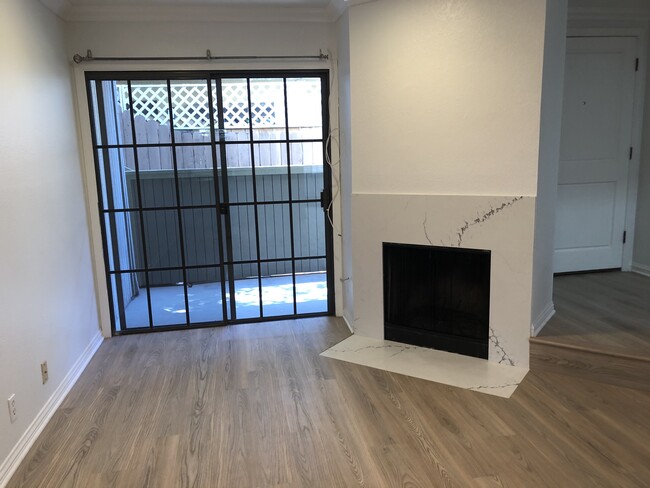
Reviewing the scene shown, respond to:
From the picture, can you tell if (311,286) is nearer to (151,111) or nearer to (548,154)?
(151,111)

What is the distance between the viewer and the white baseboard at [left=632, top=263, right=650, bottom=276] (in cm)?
435

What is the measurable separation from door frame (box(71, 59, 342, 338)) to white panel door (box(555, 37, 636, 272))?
1987 mm

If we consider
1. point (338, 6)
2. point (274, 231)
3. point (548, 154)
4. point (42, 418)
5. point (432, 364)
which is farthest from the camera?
point (274, 231)

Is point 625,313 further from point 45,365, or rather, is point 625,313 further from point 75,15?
point 75,15

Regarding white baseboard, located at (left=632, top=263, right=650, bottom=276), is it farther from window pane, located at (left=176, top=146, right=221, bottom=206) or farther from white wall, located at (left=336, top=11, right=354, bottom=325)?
window pane, located at (left=176, top=146, right=221, bottom=206)

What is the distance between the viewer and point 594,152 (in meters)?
4.31

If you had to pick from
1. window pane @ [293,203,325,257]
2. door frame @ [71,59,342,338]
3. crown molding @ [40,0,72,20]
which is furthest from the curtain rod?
window pane @ [293,203,325,257]

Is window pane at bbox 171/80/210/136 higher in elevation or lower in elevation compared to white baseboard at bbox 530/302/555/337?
higher

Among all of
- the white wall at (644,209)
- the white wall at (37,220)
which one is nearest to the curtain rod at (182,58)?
the white wall at (37,220)

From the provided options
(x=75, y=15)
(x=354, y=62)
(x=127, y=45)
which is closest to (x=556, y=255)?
(x=354, y=62)

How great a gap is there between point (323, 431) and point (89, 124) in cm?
285

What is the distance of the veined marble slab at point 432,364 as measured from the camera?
2975 millimetres

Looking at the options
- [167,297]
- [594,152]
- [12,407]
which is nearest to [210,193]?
[167,297]

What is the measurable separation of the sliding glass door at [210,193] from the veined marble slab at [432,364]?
86cm
